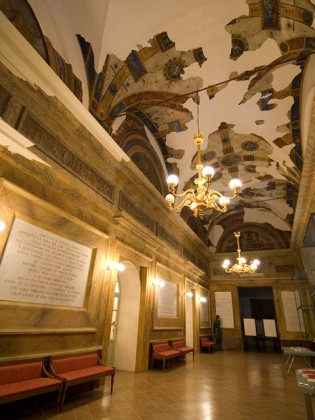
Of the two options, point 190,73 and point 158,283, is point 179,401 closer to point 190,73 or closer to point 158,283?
point 158,283

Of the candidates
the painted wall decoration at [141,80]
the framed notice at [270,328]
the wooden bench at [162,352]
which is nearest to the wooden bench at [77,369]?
the wooden bench at [162,352]

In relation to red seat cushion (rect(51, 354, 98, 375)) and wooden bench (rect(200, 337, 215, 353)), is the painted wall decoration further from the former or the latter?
wooden bench (rect(200, 337, 215, 353))

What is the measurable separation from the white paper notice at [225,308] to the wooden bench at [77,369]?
11144mm

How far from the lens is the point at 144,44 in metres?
5.38

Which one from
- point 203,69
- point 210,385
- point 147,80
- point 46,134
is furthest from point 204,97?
point 210,385

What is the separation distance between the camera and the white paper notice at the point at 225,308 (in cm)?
1404

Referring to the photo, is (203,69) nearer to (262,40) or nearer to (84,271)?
(262,40)

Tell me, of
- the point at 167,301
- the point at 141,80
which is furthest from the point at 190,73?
the point at 167,301

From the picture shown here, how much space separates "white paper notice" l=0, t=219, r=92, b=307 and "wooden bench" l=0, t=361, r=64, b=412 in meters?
0.87

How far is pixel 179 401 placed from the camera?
13.9 feet

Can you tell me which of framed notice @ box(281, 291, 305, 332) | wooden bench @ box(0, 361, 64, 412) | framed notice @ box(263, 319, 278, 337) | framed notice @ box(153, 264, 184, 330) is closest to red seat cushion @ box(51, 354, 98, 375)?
wooden bench @ box(0, 361, 64, 412)

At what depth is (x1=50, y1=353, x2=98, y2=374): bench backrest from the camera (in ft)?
12.7

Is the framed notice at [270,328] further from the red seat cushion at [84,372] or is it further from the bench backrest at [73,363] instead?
the bench backrest at [73,363]

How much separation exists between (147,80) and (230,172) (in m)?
5.59
